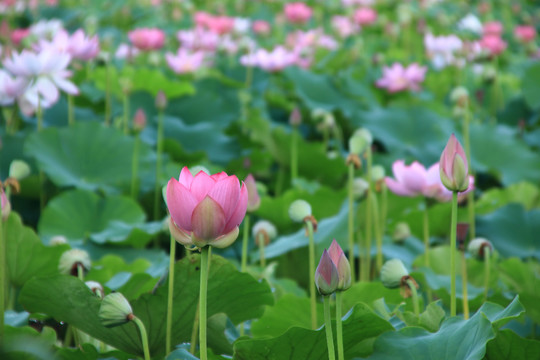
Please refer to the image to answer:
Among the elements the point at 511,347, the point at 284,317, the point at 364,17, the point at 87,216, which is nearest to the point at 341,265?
the point at 511,347

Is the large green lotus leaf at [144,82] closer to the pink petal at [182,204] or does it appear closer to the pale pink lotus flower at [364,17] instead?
the pink petal at [182,204]

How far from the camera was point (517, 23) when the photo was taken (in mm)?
4629

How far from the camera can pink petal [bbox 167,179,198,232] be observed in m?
0.59

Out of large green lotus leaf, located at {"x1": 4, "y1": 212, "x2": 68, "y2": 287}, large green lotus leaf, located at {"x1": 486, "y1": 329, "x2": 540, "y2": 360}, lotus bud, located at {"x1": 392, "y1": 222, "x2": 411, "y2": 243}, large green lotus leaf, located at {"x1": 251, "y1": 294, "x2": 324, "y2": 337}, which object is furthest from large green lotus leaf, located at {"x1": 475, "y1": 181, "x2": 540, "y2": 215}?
large green lotus leaf, located at {"x1": 4, "y1": 212, "x2": 68, "y2": 287}

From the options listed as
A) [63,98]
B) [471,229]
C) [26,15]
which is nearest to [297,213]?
[471,229]

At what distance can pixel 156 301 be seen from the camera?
77 cm

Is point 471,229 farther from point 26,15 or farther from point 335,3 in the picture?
point 335,3

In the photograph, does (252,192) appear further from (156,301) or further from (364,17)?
(364,17)

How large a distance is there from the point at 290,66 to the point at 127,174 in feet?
2.68

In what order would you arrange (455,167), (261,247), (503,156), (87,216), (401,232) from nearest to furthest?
1. (455,167)
2. (261,247)
3. (401,232)
4. (87,216)
5. (503,156)

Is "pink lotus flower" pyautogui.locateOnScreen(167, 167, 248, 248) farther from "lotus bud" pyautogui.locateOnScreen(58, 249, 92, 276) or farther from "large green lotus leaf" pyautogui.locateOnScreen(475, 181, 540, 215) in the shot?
"large green lotus leaf" pyautogui.locateOnScreen(475, 181, 540, 215)

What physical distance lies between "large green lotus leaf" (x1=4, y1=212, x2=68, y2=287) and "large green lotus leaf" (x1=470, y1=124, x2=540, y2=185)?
3.91 ft

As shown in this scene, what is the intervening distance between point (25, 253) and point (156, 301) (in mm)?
297

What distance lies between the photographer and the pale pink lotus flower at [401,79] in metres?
2.12
